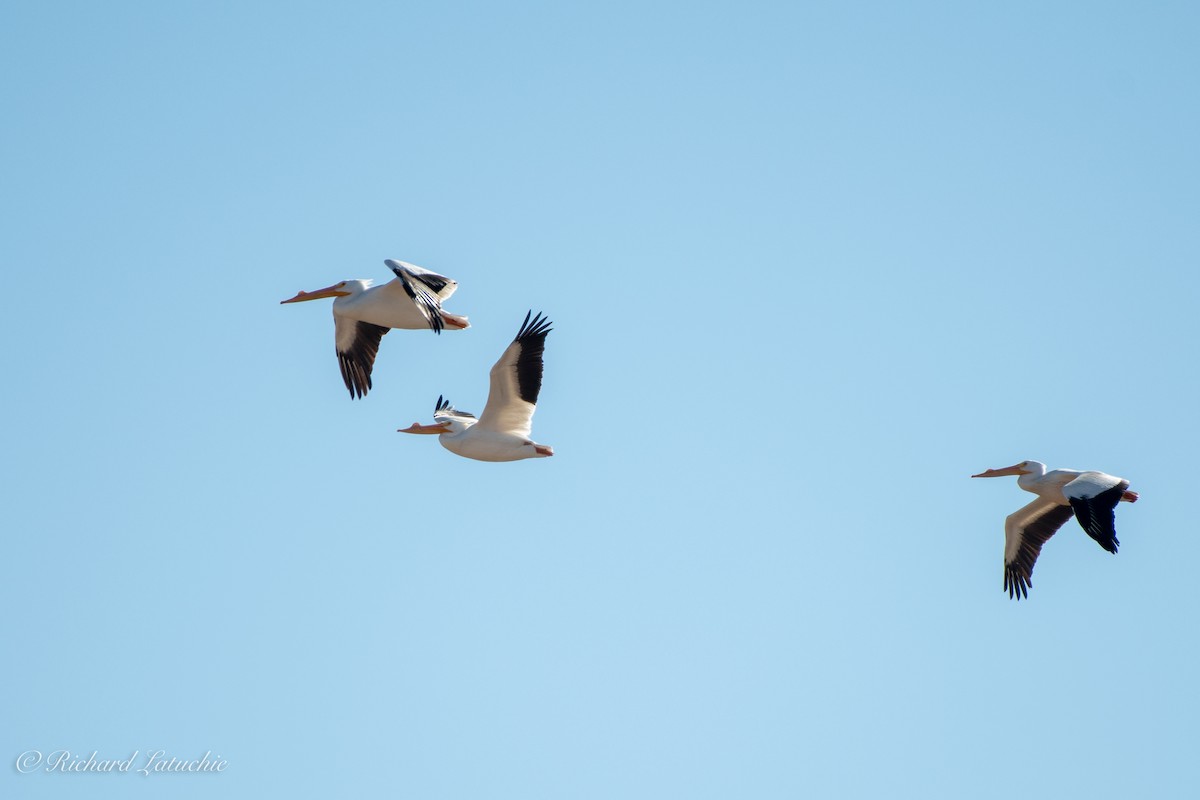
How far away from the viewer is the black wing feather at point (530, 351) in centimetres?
1628

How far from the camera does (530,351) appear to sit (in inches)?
642

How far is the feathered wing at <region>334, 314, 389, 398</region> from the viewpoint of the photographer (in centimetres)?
1767

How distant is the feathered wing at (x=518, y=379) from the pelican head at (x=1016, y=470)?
17.3ft

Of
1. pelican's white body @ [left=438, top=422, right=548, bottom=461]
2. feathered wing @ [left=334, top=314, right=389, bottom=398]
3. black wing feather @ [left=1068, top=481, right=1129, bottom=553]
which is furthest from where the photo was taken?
feathered wing @ [left=334, top=314, right=389, bottom=398]

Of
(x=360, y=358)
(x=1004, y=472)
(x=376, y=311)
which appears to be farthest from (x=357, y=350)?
(x=1004, y=472)

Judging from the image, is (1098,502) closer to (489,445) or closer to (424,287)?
(489,445)

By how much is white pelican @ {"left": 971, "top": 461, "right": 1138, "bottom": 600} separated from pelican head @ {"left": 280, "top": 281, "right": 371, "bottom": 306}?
23.4 feet

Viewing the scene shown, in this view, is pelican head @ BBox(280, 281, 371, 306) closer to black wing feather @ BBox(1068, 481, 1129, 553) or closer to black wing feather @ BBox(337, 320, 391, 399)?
black wing feather @ BBox(337, 320, 391, 399)

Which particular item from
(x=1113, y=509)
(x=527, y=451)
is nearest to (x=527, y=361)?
(x=527, y=451)

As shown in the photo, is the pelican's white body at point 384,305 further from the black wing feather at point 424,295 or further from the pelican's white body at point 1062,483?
the pelican's white body at point 1062,483

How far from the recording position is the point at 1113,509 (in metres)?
15.9

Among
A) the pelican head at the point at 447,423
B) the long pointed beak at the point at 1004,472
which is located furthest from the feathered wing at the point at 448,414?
the long pointed beak at the point at 1004,472

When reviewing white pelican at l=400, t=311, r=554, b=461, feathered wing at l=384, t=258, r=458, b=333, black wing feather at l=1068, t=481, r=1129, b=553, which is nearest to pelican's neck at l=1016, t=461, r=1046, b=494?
black wing feather at l=1068, t=481, r=1129, b=553

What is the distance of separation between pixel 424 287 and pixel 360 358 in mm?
2078
